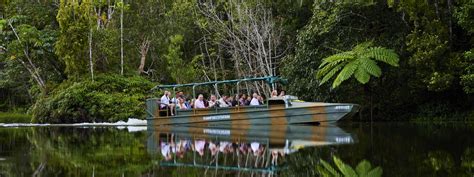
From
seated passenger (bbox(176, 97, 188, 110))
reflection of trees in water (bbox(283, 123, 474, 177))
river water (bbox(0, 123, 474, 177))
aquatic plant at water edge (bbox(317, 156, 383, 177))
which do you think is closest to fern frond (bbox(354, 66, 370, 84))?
river water (bbox(0, 123, 474, 177))

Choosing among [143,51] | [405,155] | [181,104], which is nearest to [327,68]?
[181,104]

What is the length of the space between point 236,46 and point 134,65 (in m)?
5.98

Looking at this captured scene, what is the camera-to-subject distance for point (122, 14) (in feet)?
101

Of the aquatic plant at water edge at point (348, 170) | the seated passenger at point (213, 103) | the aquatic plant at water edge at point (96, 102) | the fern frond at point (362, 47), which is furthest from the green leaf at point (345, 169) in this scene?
the aquatic plant at water edge at point (96, 102)

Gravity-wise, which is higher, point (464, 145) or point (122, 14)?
point (122, 14)

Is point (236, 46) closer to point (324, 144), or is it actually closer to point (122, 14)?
point (122, 14)

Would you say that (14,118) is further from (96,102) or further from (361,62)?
(361,62)

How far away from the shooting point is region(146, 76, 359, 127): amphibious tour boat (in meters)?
20.1

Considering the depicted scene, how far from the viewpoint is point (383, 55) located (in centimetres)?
2073

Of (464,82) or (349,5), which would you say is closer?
(464,82)

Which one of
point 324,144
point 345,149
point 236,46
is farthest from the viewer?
point 236,46

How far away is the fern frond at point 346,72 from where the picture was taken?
2055cm

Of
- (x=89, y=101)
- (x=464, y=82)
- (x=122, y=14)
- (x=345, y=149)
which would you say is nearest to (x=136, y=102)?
(x=89, y=101)

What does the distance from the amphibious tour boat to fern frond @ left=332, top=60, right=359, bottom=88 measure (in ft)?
2.78
